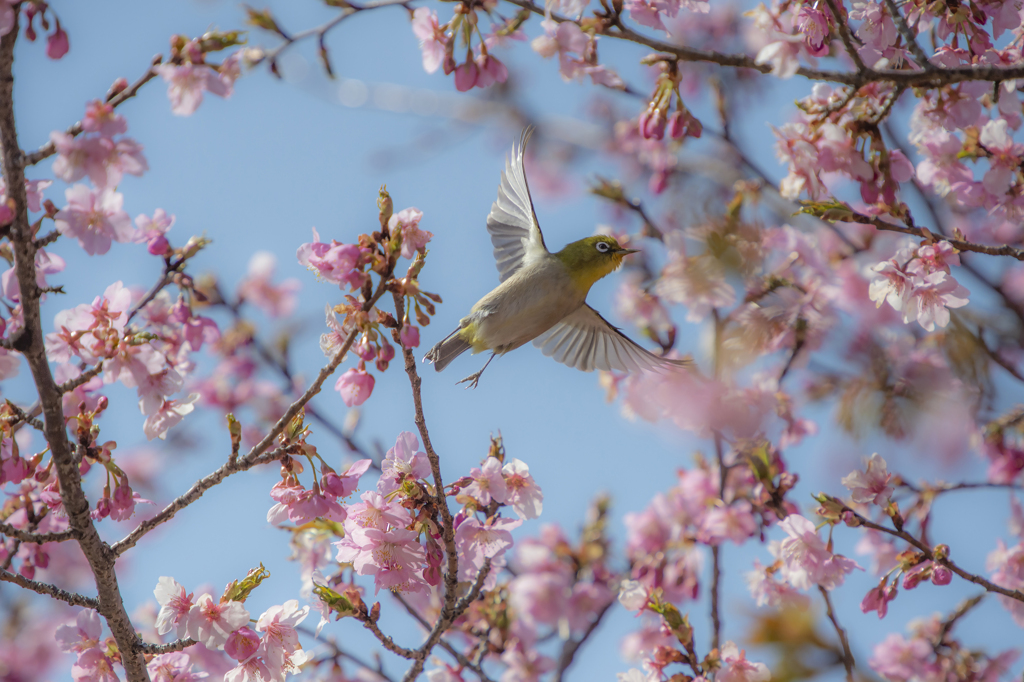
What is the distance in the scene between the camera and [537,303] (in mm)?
3475

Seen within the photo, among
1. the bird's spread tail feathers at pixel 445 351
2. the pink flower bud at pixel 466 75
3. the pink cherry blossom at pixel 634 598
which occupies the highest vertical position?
the pink flower bud at pixel 466 75

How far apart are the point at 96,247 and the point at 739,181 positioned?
3.73 metres

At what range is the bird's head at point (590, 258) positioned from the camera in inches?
145

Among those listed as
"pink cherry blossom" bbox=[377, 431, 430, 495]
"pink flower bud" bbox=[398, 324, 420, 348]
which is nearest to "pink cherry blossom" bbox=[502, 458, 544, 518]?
"pink cherry blossom" bbox=[377, 431, 430, 495]

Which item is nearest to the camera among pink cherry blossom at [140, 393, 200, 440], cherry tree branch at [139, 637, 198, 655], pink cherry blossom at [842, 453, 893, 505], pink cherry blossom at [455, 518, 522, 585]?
cherry tree branch at [139, 637, 198, 655]

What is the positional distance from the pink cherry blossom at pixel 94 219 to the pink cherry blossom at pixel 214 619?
1.24 meters

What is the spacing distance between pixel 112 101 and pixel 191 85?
0.37 metres

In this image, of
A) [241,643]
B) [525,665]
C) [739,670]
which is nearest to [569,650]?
[525,665]

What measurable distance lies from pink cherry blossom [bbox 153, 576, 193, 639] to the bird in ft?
4.65

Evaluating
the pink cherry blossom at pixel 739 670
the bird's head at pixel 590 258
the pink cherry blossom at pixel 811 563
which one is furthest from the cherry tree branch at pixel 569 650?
the bird's head at pixel 590 258

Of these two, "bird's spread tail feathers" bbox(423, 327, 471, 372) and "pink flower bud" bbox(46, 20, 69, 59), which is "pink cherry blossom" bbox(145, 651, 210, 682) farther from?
"pink flower bud" bbox(46, 20, 69, 59)

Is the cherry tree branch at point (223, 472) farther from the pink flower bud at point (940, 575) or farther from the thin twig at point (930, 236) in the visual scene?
the pink flower bud at point (940, 575)

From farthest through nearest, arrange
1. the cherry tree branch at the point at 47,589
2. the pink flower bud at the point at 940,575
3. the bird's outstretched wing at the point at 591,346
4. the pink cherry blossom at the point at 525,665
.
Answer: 1. the pink cherry blossom at the point at 525,665
2. the bird's outstretched wing at the point at 591,346
3. the pink flower bud at the point at 940,575
4. the cherry tree branch at the point at 47,589

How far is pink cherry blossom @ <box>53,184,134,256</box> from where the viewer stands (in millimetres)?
2395
